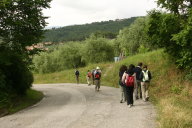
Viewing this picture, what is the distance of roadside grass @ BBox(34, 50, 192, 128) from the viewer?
9438mm

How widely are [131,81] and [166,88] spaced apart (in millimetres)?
6721

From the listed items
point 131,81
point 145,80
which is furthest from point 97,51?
point 131,81

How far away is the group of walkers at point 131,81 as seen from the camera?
13672 millimetres

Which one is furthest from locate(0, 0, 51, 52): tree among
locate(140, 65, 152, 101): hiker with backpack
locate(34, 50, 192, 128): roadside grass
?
→ locate(34, 50, 192, 128): roadside grass

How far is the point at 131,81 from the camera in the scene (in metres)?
13.6

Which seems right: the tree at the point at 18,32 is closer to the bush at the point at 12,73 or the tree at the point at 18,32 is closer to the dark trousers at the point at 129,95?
the bush at the point at 12,73

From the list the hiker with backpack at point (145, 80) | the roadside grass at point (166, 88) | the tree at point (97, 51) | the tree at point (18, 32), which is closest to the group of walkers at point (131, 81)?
the hiker with backpack at point (145, 80)

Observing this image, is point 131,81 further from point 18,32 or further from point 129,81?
point 18,32

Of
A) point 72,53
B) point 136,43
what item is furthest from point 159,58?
point 72,53

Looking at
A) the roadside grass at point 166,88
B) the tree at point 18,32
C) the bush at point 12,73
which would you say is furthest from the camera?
the tree at point 18,32

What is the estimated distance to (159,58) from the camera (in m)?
29.8

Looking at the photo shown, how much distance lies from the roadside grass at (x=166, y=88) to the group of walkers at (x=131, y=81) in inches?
33.2

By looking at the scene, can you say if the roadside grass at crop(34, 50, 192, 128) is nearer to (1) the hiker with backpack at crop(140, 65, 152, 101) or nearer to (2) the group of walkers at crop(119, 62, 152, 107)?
(1) the hiker with backpack at crop(140, 65, 152, 101)

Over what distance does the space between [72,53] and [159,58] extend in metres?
52.0
